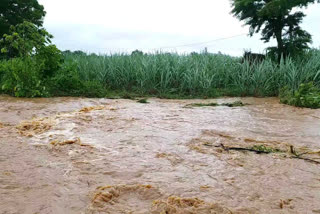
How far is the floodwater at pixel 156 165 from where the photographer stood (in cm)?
194

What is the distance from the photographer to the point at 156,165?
263cm

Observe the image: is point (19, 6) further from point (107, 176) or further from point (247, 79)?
point (107, 176)

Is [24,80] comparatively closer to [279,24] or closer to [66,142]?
[66,142]

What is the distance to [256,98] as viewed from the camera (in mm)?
7730

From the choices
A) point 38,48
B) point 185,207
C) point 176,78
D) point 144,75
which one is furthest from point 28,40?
point 185,207

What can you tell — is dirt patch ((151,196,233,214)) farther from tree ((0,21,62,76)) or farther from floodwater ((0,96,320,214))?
tree ((0,21,62,76))

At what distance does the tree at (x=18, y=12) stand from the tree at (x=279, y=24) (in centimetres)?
1370

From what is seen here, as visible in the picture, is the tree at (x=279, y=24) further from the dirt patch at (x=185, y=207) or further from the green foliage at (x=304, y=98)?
the dirt patch at (x=185, y=207)

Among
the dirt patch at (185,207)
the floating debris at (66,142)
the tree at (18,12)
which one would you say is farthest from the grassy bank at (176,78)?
the tree at (18,12)

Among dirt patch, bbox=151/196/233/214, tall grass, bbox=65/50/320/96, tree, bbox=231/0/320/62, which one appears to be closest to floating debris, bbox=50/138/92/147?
dirt patch, bbox=151/196/233/214

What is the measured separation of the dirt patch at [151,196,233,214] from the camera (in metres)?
1.84

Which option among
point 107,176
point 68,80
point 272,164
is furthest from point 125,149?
point 68,80

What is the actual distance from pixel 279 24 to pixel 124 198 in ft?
30.8

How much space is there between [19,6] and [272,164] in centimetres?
2074
